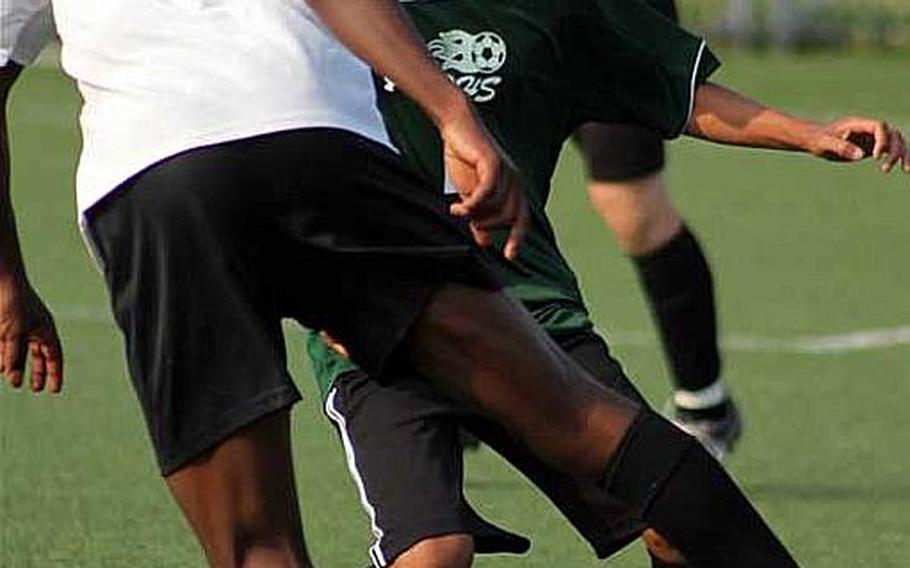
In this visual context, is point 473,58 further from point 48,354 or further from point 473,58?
point 48,354

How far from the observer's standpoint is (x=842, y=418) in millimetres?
8133

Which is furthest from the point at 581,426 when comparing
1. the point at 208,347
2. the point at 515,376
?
the point at 208,347

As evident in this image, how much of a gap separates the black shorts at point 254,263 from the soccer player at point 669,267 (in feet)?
10.3

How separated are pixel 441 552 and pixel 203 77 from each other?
115cm

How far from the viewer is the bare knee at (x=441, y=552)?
4.66 metres

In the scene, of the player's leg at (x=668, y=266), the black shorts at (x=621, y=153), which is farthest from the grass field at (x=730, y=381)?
the black shorts at (x=621, y=153)

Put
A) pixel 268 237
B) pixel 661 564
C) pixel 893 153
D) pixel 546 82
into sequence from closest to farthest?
pixel 268 237 → pixel 893 153 → pixel 661 564 → pixel 546 82

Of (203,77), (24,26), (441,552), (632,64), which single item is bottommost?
(441,552)

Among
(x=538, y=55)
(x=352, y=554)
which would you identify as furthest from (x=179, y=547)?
(x=538, y=55)

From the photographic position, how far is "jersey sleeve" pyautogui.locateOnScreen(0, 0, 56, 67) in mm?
4074

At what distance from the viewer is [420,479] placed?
471 centimetres

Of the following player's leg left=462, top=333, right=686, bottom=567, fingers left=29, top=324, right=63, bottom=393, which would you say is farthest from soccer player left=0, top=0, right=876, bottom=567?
player's leg left=462, top=333, right=686, bottom=567

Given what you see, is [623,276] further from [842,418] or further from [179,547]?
[179,547]

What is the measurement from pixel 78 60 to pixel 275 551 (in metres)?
0.69
